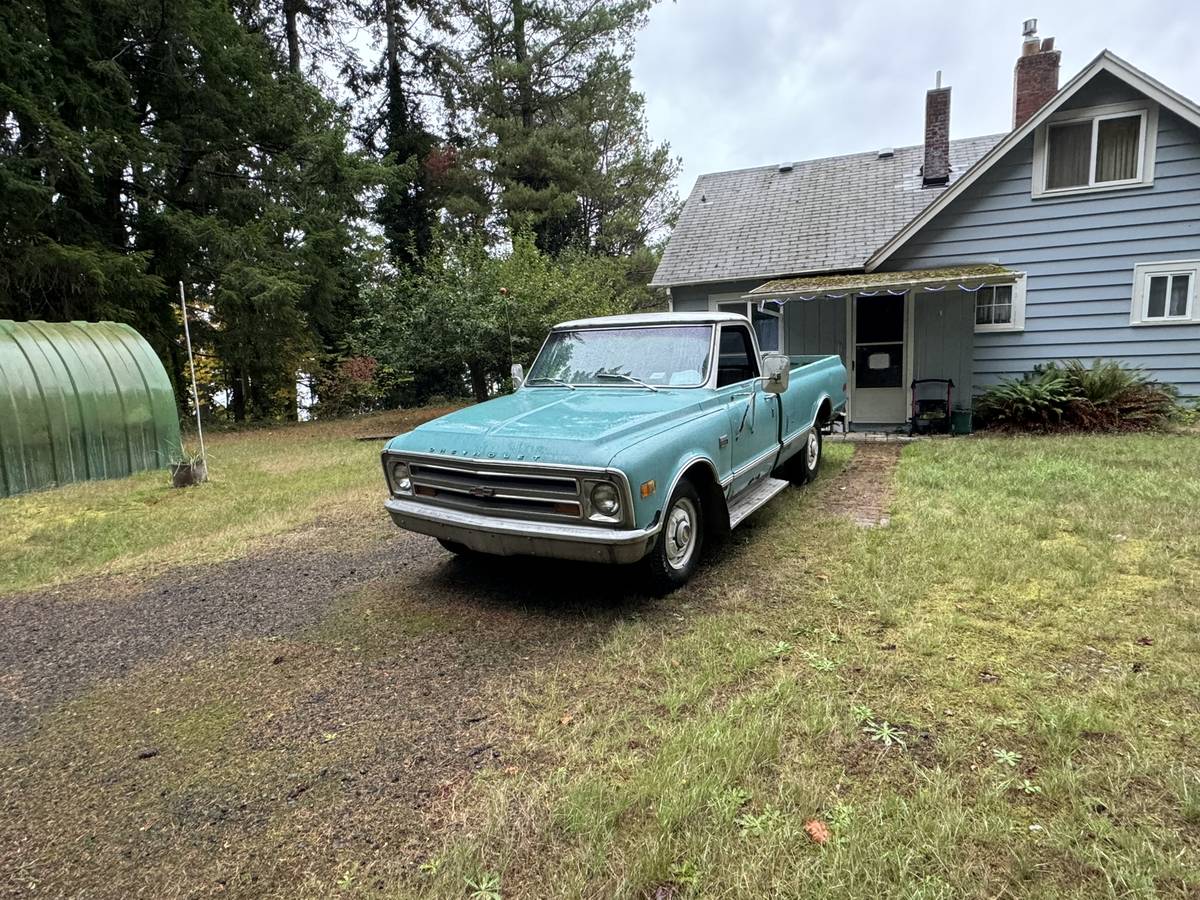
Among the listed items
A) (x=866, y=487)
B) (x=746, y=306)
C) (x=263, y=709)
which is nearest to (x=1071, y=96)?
(x=746, y=306)

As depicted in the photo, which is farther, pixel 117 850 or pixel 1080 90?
pixel 1080 90

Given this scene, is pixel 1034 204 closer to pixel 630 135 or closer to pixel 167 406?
pixel 167 406

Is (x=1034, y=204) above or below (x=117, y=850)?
above

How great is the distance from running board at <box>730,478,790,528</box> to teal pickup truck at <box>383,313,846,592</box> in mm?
17

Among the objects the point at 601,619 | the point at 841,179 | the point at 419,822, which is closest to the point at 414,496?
the point at 601,619

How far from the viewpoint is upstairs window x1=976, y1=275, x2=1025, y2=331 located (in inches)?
428

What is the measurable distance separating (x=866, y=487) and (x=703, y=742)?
5.17m

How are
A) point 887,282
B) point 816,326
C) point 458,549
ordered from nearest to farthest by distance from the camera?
point 458,549, point 887,282, point 816,326

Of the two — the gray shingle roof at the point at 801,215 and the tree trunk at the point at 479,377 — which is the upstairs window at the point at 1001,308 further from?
the tree trunk at the point at 479,377

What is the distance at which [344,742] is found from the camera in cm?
281

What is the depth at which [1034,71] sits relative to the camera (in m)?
12.4

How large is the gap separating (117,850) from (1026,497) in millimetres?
7008

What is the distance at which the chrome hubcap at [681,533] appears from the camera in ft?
13.5

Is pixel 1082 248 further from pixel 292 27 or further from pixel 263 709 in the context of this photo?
pixel 292 27
